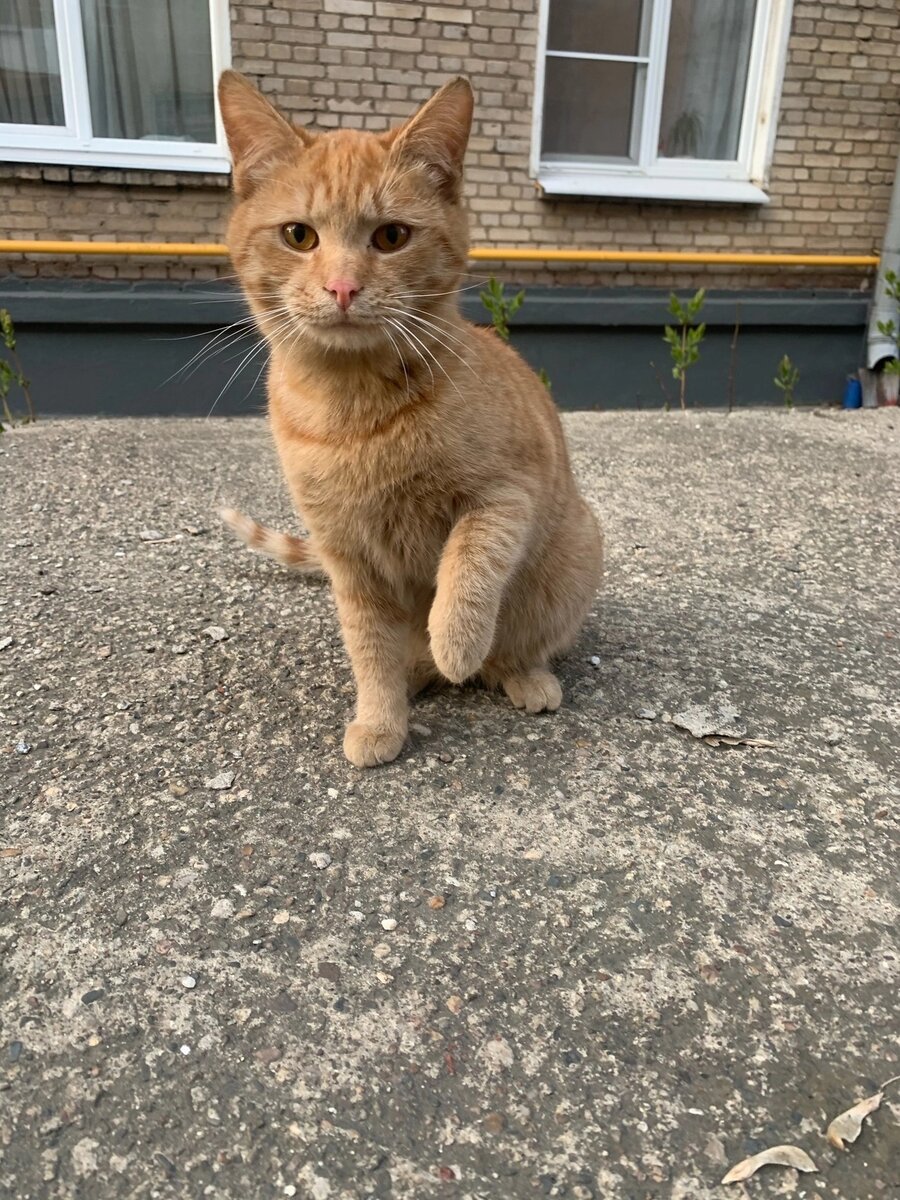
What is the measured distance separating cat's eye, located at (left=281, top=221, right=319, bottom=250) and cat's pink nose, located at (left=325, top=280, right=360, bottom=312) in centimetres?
19

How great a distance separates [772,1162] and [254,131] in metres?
2.18

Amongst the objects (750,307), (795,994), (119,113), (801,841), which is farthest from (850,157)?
(795,994)

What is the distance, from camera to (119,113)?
5.74 m

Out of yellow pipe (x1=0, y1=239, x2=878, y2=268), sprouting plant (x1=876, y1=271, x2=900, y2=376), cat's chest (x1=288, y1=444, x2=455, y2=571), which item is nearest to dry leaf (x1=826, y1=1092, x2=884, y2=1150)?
cat's chest (x1=288, y1=444, x2=455, y2=571)

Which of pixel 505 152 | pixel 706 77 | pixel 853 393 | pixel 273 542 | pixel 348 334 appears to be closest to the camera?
pixel 348 334

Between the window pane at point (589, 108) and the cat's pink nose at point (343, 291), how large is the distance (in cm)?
529

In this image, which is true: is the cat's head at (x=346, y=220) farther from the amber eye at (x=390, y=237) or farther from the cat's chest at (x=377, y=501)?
the cat's chest at (x=377, y=501)

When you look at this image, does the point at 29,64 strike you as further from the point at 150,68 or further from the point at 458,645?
the point at 458,645

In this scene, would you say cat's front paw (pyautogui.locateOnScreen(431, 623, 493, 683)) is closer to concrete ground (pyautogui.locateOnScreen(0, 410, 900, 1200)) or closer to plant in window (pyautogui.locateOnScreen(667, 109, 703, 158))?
concrete ground (pyautogui.locateOnScreen(0, 410, 900, 1200))

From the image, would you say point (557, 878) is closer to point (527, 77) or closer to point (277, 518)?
point (277, 518)

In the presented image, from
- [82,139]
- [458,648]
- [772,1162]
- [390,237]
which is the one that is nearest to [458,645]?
[458,648]

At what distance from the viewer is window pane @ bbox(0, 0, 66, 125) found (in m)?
5.55

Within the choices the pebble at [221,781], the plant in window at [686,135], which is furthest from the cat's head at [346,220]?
the plant in window at [686,135]

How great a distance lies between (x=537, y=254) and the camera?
19.9 ft
